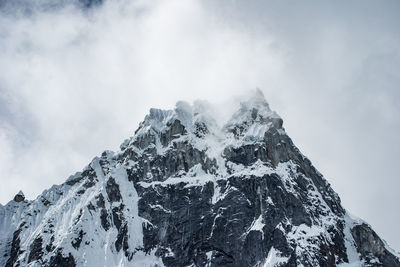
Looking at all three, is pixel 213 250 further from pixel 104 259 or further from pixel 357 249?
pixel 357 249

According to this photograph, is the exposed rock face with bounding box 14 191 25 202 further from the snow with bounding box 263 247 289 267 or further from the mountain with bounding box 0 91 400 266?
the snow with bounding box 263 247 289 267

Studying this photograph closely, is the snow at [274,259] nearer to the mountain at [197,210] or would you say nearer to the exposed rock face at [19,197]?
the mountain at [197,210]

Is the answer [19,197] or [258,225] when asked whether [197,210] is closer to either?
[258,225]

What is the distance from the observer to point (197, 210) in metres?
162

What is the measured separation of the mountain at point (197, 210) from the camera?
151m

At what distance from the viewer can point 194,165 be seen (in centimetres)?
17712

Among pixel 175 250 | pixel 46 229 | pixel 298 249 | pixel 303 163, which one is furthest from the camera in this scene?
pixel 303 163

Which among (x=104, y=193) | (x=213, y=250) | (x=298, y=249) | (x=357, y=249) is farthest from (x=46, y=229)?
(x=357, y=249)

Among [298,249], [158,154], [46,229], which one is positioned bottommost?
[298,249]

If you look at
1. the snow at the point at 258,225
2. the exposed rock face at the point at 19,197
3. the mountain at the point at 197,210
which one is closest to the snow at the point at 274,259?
the mountain at the point at 197,210

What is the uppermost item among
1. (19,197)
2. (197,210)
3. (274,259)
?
(19,197)

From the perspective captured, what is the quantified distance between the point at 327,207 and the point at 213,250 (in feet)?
130

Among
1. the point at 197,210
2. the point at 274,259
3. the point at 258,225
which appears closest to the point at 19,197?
the point at 197,210

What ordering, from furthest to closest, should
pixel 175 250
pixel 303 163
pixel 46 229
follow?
pixel 303 163
pixel 46 229
pixel 175 250
